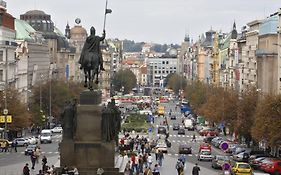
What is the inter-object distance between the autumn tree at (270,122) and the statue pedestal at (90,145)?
3049 centimetres

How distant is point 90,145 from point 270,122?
1296 inches

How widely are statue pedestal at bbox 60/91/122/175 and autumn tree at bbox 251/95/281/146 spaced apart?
30492mm

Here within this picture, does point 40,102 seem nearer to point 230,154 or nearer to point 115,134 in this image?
point 230,154

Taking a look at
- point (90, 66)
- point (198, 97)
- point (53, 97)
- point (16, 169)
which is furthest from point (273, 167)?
point (198, 97)

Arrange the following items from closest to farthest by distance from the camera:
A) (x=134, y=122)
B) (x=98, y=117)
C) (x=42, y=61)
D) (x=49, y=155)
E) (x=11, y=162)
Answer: (x=98, y=117) → (x=11, y=162) → (x=49, y=155) → (x=134, y=122) → (x=42, y=61)

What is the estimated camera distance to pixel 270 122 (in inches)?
2795

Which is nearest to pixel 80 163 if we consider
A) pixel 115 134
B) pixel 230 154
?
pixel 115 134

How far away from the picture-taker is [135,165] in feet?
179

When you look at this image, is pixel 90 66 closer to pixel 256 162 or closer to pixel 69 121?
pixel 69 121

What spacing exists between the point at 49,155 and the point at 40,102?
55.7 m

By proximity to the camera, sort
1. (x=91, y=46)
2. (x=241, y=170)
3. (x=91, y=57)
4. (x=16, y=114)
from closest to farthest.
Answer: (x=91, y=57) < (x=91, y=46) < (x=241, y=170) < (x=16, y=114)

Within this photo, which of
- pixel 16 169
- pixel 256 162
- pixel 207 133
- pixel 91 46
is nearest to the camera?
pixel 91 46

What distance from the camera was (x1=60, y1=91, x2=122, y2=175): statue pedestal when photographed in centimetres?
4022

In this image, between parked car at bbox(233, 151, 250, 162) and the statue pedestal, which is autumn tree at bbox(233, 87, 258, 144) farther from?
the statue pedestal
